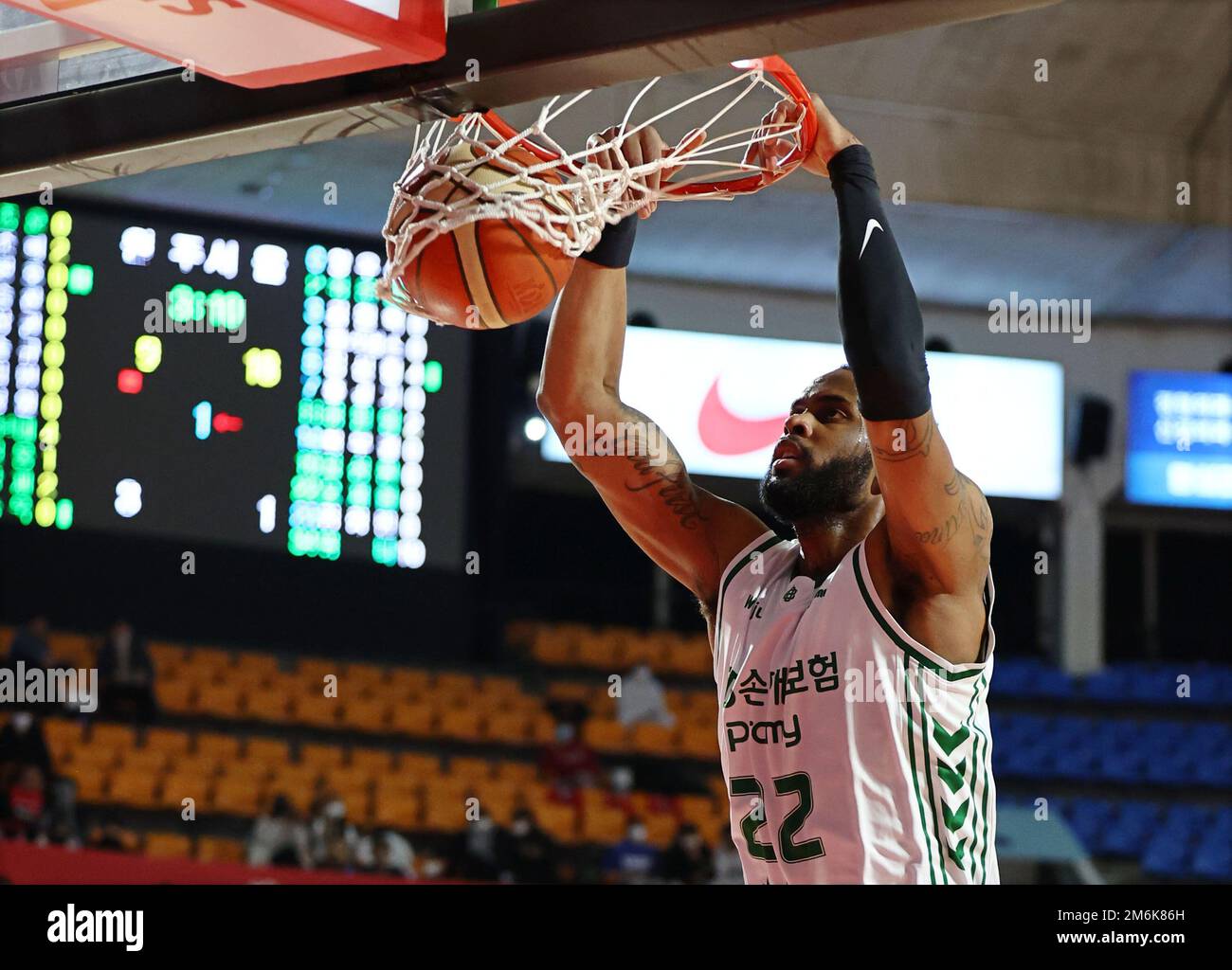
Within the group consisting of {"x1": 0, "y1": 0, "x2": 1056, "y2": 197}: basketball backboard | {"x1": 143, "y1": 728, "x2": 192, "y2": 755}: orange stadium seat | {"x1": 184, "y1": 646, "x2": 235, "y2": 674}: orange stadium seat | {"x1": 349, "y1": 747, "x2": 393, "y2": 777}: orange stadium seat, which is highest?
{"x1": 0, "y1": 0, "x2": 1056, "y2": 197}: basketball backboard

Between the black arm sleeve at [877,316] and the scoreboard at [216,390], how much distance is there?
20.7 ft

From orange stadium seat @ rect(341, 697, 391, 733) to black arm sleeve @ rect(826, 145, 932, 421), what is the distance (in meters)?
8.24

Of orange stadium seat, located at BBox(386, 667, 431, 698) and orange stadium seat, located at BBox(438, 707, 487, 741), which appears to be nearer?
orange stadium seat, located at BBox(438, 707, 487, 741)

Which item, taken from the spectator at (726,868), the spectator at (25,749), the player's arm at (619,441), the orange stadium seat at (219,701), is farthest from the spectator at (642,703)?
the player's arm at (619,441)

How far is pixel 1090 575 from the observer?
1350cm

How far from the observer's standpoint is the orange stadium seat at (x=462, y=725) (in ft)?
34.3

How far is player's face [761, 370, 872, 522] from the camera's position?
276cm

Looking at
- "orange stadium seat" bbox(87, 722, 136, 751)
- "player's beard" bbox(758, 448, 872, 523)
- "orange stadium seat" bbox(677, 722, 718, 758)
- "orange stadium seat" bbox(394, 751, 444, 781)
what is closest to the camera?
"player's beard" bbox(758, 448, 872, 523)

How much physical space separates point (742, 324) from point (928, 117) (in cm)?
278

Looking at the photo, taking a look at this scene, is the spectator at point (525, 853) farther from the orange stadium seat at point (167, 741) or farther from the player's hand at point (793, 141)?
the player's hand at point (793, 141)

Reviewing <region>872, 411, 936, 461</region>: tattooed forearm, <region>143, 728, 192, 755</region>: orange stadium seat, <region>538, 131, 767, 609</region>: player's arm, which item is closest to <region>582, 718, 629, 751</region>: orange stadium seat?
<region>143, 728, 192, 755</region>: orange stadium seat

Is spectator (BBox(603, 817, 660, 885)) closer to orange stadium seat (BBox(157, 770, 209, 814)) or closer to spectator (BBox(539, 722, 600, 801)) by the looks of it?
spectator (BBox(539, 722, 600, 801))

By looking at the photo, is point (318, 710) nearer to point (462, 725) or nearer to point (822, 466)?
point (462, 725)

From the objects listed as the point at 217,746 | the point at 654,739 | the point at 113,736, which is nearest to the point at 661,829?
the point at 654,739
